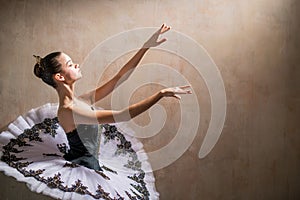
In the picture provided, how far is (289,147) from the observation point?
304 cm

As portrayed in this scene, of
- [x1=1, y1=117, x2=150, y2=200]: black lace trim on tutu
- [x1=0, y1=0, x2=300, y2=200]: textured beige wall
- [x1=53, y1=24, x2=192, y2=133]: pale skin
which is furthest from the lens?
[x1=0, y1=0, x2=300, y2=200]: textured beige wall

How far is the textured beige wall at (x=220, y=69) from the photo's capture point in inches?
109

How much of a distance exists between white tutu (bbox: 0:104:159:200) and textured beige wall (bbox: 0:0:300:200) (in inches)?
5.0

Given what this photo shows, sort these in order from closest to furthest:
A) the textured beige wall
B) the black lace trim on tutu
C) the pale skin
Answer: the black lace trim on tutu < the pale skin < the textured beige wall

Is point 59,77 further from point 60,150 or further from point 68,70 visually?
point 60,150

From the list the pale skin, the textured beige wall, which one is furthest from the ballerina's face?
the textured beige wall

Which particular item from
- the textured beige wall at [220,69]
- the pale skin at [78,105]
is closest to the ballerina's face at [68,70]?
the pale skin at [78,105]

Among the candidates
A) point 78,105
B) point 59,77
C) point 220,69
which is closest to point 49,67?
point 59,77

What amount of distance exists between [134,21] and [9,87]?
81 cm

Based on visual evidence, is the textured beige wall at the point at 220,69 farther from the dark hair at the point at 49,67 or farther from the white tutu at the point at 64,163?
the dark hair at the point at 49,67

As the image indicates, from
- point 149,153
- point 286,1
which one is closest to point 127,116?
point 149,153

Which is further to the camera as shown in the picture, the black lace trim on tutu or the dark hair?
the dark hair

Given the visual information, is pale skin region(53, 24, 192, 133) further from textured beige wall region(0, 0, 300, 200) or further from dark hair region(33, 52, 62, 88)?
textured beige wall region(0, 0, 300, 200)

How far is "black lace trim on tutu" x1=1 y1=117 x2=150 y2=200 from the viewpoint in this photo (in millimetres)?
2182
